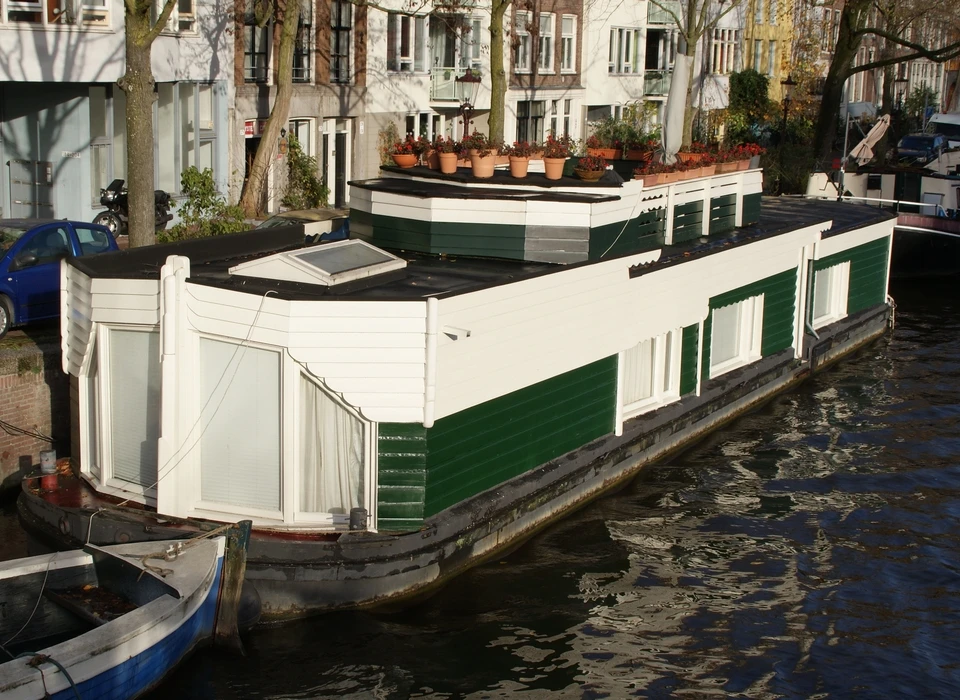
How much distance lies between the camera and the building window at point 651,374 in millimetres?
16672

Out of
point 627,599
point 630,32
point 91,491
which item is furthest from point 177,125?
point 630,32

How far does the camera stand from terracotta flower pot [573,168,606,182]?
52.4 ft

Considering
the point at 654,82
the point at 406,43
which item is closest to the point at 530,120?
the point at 654,82

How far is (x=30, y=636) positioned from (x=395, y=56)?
29848 millimetres

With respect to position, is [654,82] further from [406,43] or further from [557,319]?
[557,319]

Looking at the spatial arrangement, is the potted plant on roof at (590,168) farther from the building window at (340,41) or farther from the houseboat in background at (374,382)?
the building window at (340,41)

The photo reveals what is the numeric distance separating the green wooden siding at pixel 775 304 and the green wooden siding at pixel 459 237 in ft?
15.8

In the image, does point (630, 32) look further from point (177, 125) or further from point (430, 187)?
point (430, 187)

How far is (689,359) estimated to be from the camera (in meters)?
17.8

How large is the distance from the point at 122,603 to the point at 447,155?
7629 millimetres

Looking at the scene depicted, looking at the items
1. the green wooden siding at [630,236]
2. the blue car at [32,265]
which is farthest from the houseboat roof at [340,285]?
the blue car at [32,265]

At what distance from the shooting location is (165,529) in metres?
11.8

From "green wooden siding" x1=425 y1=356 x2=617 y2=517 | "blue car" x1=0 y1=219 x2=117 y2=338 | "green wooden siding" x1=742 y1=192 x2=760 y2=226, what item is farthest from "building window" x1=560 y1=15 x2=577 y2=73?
"green wooden siding" x1=425 y1=356 x2=617 y2=517

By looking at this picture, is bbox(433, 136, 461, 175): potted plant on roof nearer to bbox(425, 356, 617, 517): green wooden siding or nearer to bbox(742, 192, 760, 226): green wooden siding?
bbox(425, 356, 617, 517): green wooden siding
